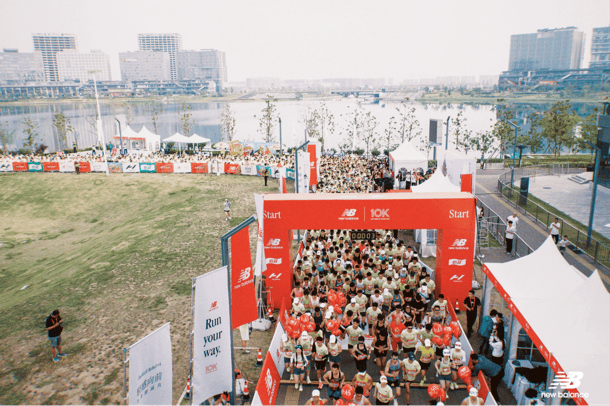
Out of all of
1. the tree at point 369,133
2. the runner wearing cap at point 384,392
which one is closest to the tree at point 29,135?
the tree at point 369,133

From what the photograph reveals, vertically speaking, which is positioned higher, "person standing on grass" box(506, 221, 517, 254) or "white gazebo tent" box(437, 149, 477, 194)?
"white gazebo tent" box(437, 149, 477, 194)

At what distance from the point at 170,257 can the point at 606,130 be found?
23035 mm

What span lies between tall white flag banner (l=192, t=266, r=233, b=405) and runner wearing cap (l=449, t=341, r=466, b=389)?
490 cm

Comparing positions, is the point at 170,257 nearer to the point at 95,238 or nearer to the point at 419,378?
the point at 95,238

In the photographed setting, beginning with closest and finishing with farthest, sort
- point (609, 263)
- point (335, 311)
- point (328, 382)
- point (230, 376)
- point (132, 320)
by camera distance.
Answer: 1. point (230, 376)
2. point (328, 382)
3. point (335, 311)
4. point (132, 320)
5. point (609, 263)

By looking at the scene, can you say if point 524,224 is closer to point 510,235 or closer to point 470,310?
point 510,235

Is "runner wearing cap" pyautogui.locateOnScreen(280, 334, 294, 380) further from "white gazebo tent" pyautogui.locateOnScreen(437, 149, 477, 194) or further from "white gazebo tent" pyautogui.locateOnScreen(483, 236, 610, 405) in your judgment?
"white gazebo tent" pyautogui.locateOnScreen(437, 149, 477, 194)

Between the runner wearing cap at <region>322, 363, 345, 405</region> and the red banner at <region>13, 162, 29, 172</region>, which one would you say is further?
the red banner at <region>13, 162, 29, 172</region>

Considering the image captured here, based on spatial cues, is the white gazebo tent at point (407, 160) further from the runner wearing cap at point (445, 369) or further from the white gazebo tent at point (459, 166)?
the runner wearing cap at point (445, 369)

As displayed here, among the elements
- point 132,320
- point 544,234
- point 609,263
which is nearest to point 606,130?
point 544,234

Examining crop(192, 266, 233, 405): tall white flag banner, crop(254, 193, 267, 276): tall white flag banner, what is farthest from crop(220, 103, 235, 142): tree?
crop(192, 266, 233, 405): tall white flag banner

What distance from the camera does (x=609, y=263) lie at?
50.0ft

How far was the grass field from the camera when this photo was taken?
10.5 meters

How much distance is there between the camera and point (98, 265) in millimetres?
17469
